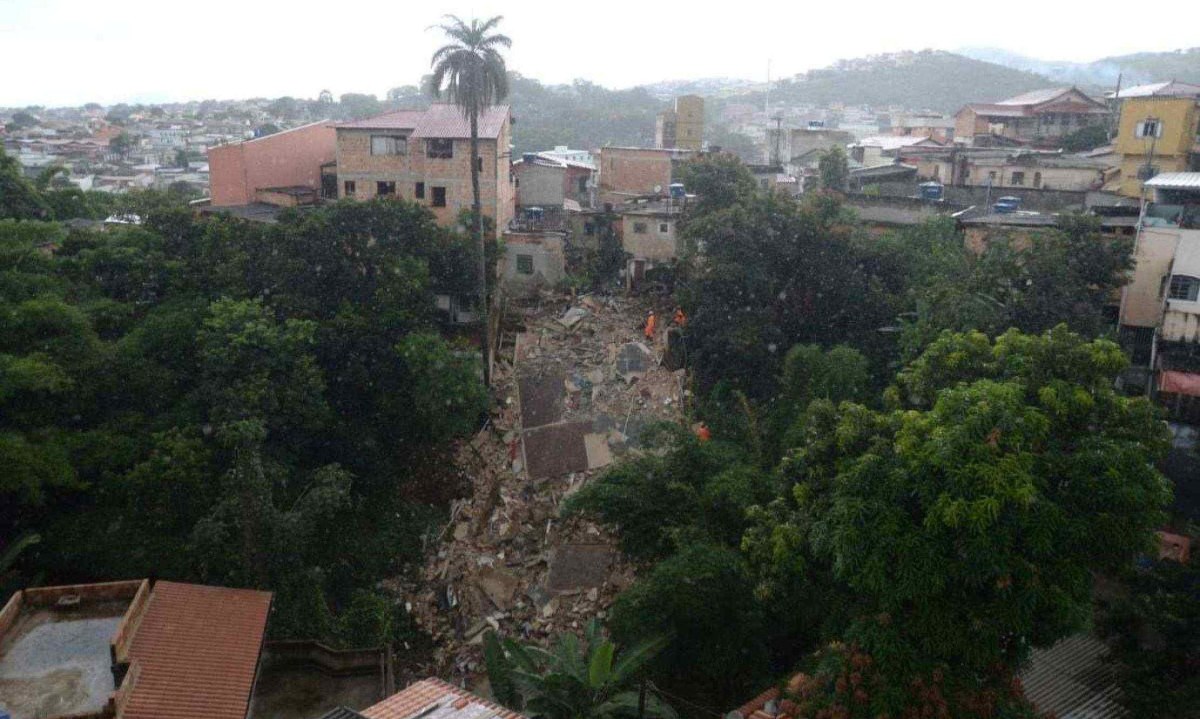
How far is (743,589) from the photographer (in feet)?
47.4

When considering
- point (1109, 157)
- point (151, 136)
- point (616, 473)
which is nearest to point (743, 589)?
point (616, 473)

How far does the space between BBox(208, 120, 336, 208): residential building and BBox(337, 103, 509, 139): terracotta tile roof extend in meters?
4.80

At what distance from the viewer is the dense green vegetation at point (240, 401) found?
17391mm

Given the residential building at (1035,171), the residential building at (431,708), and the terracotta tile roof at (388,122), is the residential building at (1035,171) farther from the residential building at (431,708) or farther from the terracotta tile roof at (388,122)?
the residential building at (431,708)

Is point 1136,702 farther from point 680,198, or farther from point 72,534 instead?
point 680,198

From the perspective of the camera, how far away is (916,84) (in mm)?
98375

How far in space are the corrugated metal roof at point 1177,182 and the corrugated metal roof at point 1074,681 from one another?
12382 mm

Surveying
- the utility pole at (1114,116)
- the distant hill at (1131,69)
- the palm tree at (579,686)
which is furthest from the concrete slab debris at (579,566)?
the distant hill at (1131,69)

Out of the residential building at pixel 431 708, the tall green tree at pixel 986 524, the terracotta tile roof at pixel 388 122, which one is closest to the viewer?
the residential building at pixel 431 708

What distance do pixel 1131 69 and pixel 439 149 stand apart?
11428 centimetres

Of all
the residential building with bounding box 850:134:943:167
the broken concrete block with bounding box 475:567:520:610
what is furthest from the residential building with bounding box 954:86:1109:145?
the broken concrete block with bounding box 475:567:520:610

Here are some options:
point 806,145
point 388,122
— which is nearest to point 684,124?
point 806,145

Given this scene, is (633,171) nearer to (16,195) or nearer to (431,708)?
(16,195)

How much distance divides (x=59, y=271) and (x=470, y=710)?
1919 cm
